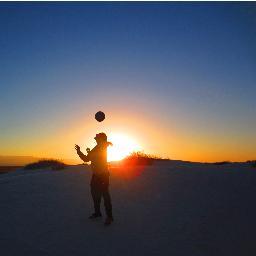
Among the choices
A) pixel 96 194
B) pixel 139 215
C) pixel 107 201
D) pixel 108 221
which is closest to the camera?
pixel 108 221

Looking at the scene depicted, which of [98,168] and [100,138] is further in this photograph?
[100,138]

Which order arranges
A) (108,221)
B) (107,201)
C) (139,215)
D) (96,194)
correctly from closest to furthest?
1. (108,221)
2. (107,201)
3. (96,194)
4. (139,215)

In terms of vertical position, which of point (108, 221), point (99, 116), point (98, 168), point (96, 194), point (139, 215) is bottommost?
point (108, 221)

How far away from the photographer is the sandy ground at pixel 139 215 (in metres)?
7.39

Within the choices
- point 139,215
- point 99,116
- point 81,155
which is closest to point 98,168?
point 81,155

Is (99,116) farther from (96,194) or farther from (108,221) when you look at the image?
(108,221)

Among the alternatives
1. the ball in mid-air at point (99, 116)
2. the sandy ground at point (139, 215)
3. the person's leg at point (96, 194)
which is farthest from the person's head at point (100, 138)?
the sandy ground at point (139, 215)

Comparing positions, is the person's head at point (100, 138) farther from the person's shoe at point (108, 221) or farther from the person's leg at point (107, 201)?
the person's shoe at point (108, 221)

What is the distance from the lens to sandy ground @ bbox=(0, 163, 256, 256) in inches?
291

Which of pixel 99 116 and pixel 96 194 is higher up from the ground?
pixel 99 116

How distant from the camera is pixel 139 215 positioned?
28.3 ft

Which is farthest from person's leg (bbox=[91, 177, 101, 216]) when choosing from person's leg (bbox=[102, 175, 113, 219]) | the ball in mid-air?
the ball in mid-air

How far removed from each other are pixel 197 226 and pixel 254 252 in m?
1.19

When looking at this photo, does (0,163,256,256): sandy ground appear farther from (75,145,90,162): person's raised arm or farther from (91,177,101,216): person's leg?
(75,145,90,162): person's raised arm
